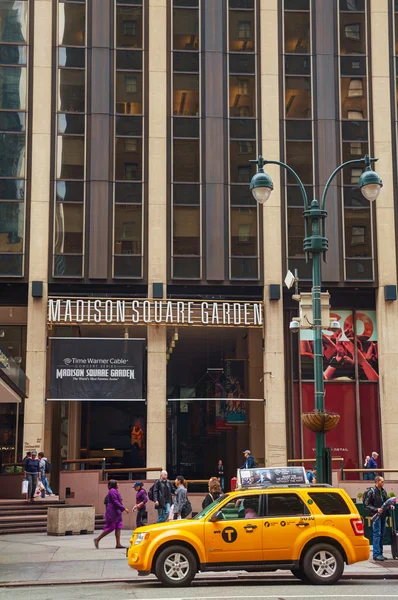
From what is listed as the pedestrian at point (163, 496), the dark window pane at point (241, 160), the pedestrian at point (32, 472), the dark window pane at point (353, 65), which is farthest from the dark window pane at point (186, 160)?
the pedestrian at point (163, 496)

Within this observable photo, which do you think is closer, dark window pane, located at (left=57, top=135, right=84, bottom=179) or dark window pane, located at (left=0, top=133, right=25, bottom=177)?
dark window pane, located at (left=0, top=133, right=25, bottom=177)

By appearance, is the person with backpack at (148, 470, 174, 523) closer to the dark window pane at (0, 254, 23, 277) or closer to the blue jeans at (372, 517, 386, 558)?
the blue jeans at (372, 517, 386, 558)

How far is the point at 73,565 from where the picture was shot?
61.4ft

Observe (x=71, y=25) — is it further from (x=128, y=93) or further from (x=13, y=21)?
(x=128, y=93)

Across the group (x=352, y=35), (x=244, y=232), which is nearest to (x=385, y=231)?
(x=244, y=232)

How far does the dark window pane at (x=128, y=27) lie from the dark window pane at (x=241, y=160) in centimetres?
620

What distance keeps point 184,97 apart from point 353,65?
7.61 meters

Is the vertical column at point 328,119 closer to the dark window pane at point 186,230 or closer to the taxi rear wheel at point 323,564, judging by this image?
the dark window pane at point 186,230

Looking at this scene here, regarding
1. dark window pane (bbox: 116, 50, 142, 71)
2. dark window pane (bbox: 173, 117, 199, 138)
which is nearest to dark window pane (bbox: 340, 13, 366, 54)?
dark window pane (bbox: 173, 117, 199, 138)

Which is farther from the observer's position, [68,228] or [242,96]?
[242,96]

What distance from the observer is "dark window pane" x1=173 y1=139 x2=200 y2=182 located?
122 ft

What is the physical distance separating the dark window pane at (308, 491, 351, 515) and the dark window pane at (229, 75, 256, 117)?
2469 cm

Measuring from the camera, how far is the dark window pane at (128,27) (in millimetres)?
37938

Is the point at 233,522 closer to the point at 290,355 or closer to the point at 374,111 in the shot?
the point at 290,355
